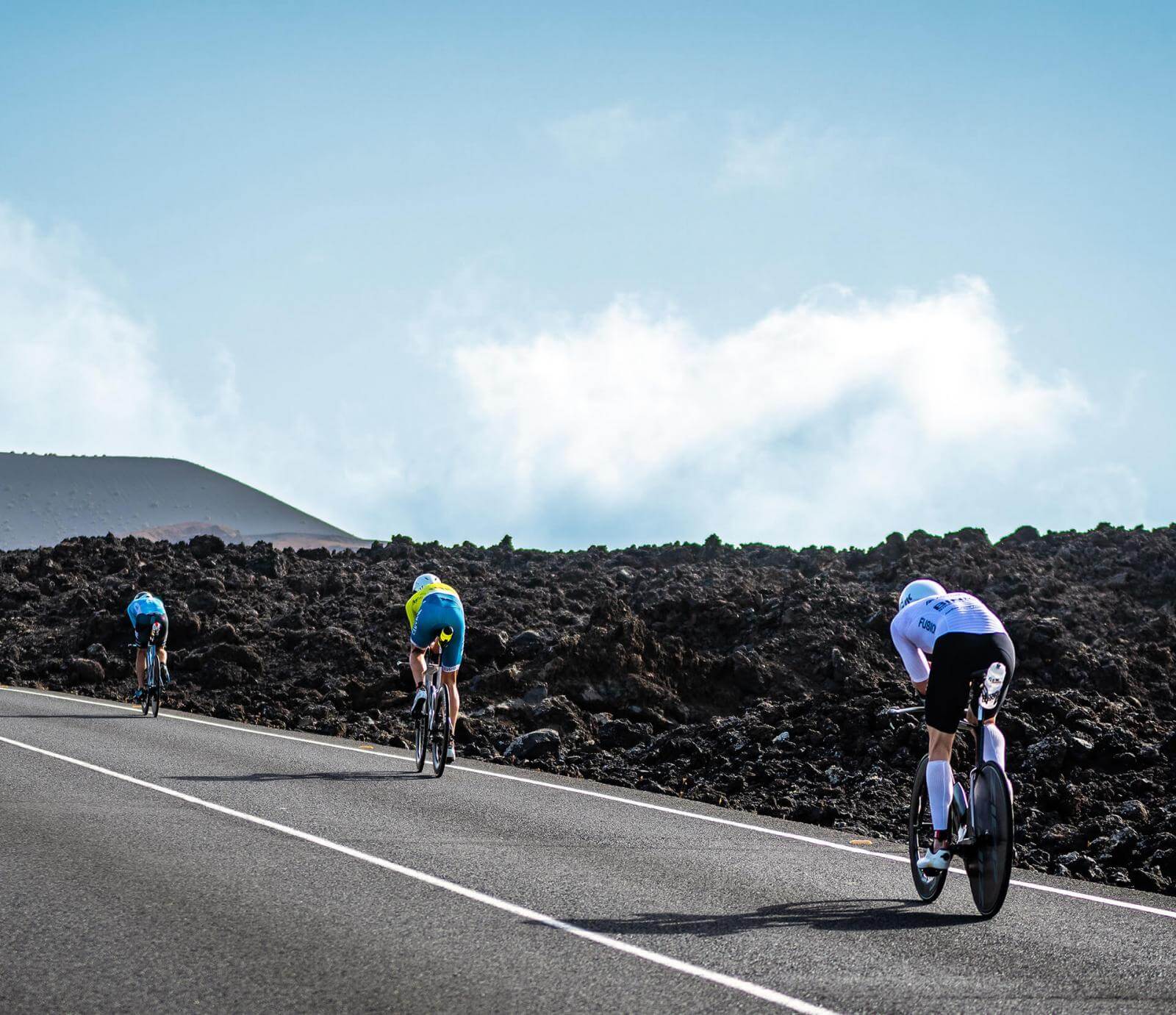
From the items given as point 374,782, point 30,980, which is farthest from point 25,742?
→ point 30,980

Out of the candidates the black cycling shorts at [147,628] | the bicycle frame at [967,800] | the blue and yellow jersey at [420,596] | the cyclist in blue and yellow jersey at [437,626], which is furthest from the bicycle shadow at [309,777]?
the black cycling shorts at [147,628]

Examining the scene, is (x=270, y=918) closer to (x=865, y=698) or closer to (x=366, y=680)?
(x=865, y=698)

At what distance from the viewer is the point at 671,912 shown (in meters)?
7.32

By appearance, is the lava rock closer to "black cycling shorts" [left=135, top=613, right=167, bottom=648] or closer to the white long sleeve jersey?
"black cycling shorts" [left=135, top=613, right=167, bottom=648]

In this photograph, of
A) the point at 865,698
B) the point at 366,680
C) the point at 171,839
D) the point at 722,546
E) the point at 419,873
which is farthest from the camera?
the point at 722,546

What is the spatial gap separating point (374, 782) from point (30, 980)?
23.8 ft

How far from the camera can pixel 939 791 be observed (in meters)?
7.61

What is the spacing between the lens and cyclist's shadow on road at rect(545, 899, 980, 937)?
689cm

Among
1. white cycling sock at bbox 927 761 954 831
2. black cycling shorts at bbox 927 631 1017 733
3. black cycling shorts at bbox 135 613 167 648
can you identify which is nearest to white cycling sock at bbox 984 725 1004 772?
black cycling shorts at bbox 927 631 1017 733

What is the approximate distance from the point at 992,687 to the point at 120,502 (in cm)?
11309

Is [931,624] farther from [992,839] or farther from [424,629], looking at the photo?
[424,629]

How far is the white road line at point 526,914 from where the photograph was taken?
5.62m

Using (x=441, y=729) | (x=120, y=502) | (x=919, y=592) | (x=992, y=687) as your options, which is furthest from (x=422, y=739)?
(x=120, y=502)

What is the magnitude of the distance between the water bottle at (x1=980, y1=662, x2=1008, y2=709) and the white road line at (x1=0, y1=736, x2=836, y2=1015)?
2.45m
